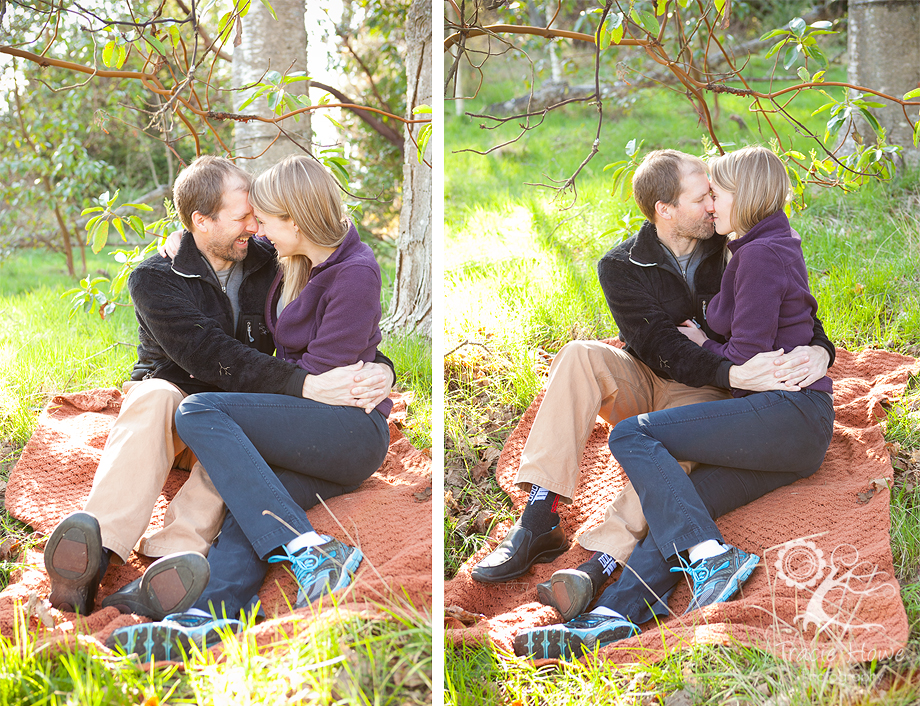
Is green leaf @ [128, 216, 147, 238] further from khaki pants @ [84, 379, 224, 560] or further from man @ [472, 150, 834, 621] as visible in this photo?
man @ [472, 150, 834, 621]

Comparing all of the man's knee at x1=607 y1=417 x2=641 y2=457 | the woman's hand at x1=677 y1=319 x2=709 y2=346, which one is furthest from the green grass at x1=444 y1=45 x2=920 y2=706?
the woman's hand at x1=677 y1=319 x2=709 y2=346

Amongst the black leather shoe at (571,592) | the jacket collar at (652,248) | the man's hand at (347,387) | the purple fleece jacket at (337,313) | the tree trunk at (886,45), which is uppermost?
the tree trunk at (886,45)

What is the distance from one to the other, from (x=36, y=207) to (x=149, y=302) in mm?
5043

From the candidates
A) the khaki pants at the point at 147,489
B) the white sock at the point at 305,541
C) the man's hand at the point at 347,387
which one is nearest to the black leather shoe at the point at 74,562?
the khaki pants at the point at 147,489

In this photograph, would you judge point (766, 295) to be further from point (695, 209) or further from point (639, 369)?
point (639, 369)

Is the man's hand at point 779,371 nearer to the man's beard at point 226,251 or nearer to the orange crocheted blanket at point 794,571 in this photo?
the orange crocheted blanket at point 794,571

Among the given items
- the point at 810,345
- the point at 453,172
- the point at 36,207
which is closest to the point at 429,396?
the point at 810,345

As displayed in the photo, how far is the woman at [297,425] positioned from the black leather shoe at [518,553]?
451 mm

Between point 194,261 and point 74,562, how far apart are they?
1.07 metres

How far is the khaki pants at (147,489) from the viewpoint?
2.18 meters

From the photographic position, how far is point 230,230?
2.61m

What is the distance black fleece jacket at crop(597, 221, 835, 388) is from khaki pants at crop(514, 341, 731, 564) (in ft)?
0.30

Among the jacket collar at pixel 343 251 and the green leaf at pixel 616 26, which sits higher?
the green leaf at pixel 616 26

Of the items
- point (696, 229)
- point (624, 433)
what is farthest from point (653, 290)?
point (624, 433)
